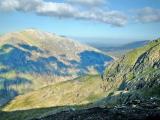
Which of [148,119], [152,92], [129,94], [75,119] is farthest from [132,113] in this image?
[129,94]

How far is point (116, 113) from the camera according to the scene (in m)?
46.2

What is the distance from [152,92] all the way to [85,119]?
76458 mm

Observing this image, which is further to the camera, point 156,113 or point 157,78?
point 157,78

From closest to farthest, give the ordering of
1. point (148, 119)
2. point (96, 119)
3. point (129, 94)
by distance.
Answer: point (148, 119) < point (96, 119) < point (129, 94)

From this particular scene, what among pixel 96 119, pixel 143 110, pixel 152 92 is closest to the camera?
pixel 96 119

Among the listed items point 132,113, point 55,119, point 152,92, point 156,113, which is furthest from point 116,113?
point 152,92

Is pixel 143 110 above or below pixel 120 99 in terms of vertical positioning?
above

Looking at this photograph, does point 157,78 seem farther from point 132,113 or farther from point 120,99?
point 132,113

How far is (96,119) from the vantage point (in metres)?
43.7

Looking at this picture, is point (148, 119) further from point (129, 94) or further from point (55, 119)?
point (129, 94)

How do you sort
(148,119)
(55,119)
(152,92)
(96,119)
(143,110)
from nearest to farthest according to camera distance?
1. (148,119)
2. (96,119)
3. (143,110)
4. (55,119)
5. (152,92)

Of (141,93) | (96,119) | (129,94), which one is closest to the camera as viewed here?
(96,119)

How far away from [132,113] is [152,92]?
74.9m

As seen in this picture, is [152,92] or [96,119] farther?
[152,92]
